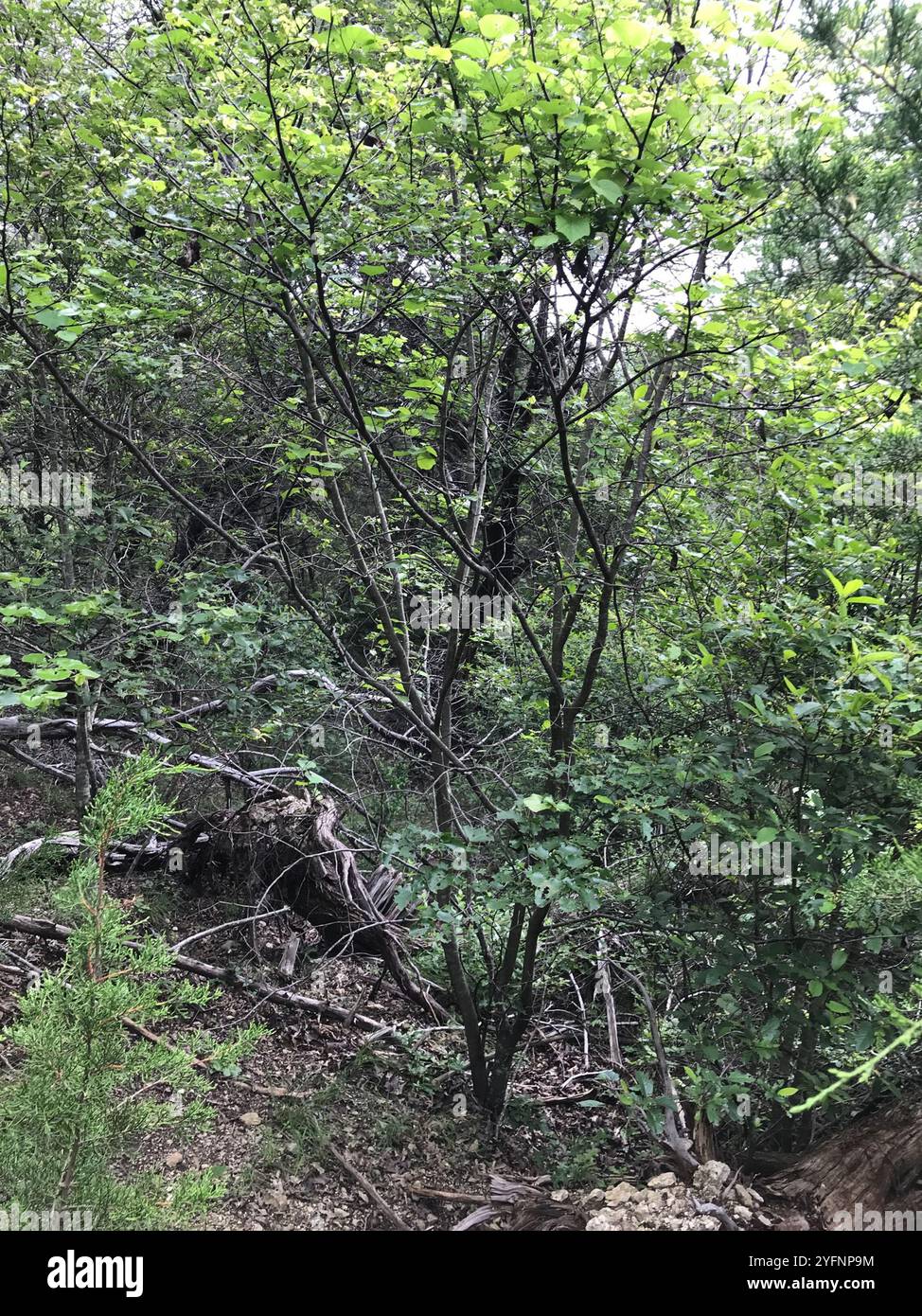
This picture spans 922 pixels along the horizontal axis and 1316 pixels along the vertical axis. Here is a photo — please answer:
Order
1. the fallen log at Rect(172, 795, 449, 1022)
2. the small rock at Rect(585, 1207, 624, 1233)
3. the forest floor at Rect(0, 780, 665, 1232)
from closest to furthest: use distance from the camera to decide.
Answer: the small rock at Rect(585, 1207, 624, 1233)
the forest floor at Rect(0, 780, 665, 1232)
the fallen log at Rect(172, 795, 449, 1022)

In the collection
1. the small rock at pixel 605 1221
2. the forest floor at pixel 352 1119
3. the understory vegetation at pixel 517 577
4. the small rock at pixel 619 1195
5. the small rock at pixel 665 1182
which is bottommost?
the forest floor at pixel 352 1119

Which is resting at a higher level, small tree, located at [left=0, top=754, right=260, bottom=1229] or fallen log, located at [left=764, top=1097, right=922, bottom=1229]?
small tree, located at [left=0, top=754, right=260, bottom=1229]

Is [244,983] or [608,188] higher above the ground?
[608,188]

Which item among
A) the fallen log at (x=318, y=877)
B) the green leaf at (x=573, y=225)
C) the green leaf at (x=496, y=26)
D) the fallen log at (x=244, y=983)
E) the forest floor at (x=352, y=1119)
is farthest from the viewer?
the fallen log at (x=318, y=877)

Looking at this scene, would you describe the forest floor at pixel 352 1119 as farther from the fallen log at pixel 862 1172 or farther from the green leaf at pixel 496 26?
the green leaf at pixel 496 26

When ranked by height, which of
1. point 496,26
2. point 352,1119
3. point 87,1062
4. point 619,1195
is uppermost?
point 496,26

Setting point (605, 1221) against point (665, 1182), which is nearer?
point (605, 1221)

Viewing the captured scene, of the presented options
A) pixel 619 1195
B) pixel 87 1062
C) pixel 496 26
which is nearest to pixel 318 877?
pixel 619 1195

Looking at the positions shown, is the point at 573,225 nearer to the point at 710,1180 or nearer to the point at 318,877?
the point at 710,1180

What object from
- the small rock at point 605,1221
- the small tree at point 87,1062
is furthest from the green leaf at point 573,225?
the small rock at point 605,1221

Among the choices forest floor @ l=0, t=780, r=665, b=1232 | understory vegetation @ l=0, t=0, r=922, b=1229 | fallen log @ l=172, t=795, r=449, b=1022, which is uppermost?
understory vegetation @ l=0, t=0, r=922, b=1229

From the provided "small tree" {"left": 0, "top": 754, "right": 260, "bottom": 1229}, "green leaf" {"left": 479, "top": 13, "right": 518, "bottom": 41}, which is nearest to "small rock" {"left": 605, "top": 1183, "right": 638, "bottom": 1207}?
"small tree" {"left": 0, "top": 754, "right": 260, "bottom": 1229}

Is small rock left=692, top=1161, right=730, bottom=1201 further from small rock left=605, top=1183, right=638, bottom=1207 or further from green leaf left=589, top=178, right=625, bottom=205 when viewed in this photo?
green leaf left=589, top=178, right=625, bottom=205

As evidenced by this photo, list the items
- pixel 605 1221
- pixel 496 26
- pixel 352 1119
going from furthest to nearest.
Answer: pixel 352 1119, pixel 605 1221, pixel 496 26
